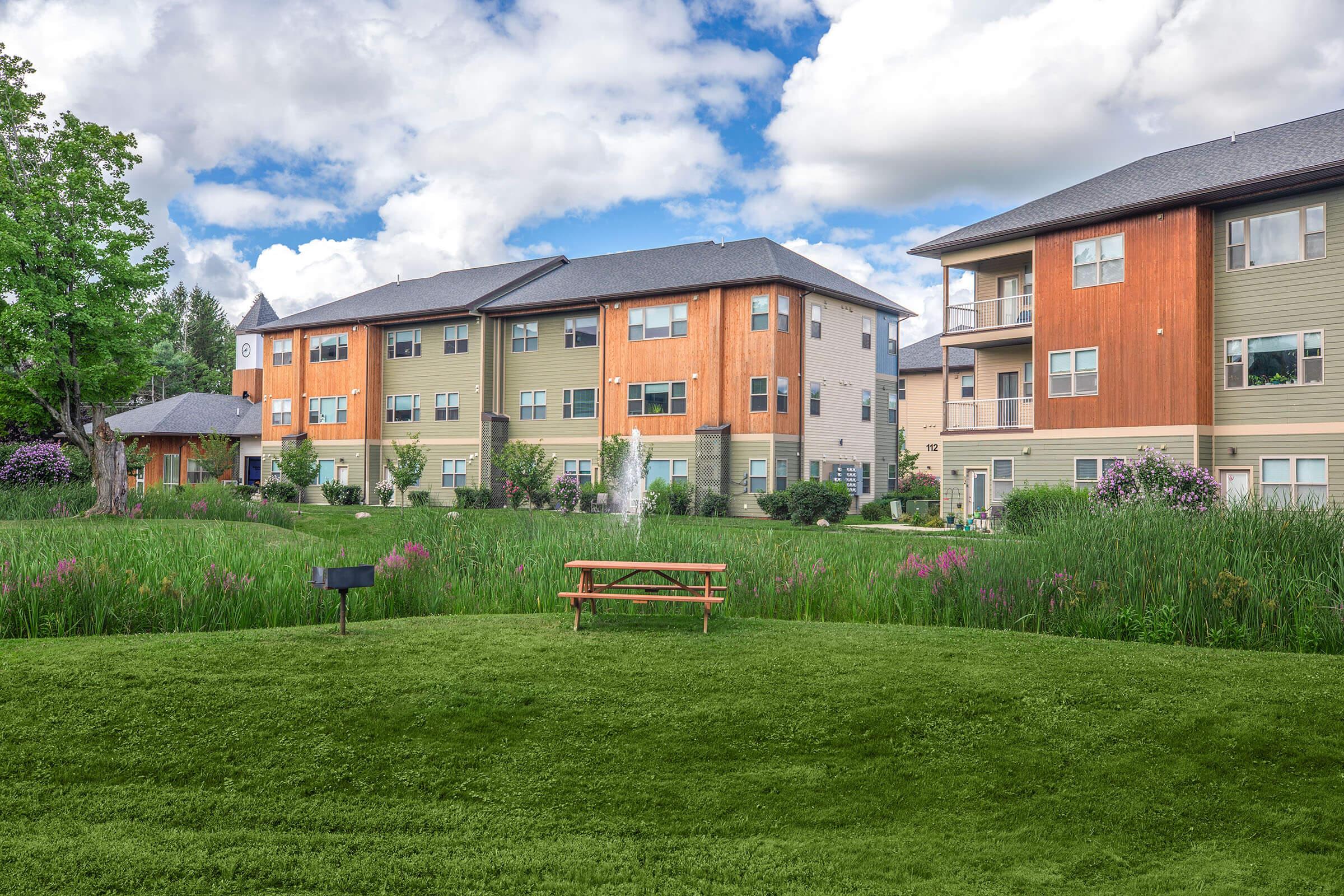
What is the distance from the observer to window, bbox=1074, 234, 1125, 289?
27094mm

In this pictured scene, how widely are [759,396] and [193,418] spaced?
1297 inches

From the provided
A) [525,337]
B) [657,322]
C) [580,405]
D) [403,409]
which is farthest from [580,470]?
[403,409]

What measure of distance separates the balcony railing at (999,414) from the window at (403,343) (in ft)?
82.2

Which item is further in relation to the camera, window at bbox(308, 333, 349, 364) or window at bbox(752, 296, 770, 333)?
window at bbox(308, 333, 349, 364)

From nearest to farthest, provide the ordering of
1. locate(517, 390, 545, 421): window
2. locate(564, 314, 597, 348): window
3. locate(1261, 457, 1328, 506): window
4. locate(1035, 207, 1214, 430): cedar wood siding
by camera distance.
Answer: locate(1261, 457, 1328, 506): window < locate(1035, 207, 1214, 430): cedar wood siding < locate(564, 314, 597, 348): window < locate(517, 390, 545, 421): window

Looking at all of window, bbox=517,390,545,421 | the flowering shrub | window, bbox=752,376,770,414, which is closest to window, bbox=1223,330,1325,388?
window, bbox=752,376,770,414

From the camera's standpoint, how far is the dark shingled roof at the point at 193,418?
5175 centimetres

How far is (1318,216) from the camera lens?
78.6ft

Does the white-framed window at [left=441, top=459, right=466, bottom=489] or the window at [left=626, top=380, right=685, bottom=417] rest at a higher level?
the window at [left=626, top=380, right=685, bottom=417]

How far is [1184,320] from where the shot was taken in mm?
25578

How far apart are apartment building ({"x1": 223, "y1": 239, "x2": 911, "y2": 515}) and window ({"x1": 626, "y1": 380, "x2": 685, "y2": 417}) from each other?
0.23 ft

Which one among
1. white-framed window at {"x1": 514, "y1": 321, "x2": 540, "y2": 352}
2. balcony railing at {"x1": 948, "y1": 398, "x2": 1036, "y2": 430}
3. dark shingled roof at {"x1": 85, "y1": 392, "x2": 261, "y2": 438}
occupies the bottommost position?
balcony railing at {"x1": 948, "y1": 398, "x2": 1036, "y2": 430}

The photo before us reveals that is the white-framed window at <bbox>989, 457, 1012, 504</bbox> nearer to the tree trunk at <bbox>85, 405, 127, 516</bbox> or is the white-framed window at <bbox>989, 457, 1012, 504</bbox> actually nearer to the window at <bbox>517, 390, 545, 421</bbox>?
the window at <bbox>517, 390, 545, 421</bbox>

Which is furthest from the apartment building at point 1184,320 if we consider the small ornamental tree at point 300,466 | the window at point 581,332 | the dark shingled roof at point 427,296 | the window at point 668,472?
the small ornamental tree at point 300,466
